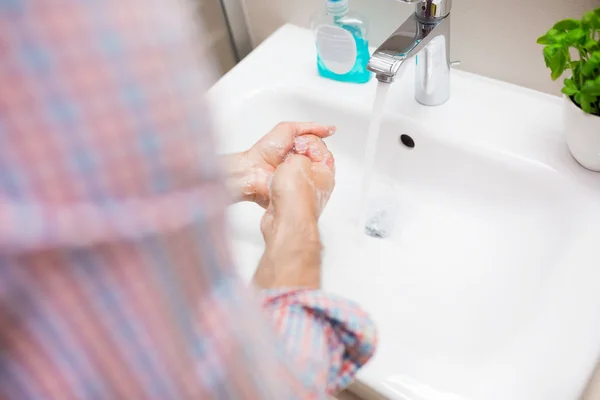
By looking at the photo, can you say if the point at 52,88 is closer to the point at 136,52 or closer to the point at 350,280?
the point at 136,52

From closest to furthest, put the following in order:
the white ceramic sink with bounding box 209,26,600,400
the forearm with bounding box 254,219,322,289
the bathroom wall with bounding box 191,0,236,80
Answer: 1. the forearm with bounding box 254,219,322,289
2. the white ceramic sink with bounding box 209,26,600,400
3. the bathroom wall with bounding box 191,0,236,80

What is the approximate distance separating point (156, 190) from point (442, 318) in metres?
0.49

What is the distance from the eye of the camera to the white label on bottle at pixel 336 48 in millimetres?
730

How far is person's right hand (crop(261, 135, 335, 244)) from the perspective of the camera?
480mm

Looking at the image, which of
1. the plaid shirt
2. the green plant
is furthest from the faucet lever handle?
the plaid shirt

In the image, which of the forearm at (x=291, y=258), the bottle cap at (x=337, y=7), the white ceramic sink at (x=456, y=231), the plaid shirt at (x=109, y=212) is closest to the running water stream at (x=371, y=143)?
the white ceramic sink at (x=456, y=231)

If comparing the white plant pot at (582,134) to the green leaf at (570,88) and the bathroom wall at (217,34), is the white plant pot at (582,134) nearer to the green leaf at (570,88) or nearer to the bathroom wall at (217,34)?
the green leaf at (570,88)

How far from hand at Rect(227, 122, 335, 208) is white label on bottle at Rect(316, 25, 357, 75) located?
0.41 ft

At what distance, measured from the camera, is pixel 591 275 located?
1.72ft

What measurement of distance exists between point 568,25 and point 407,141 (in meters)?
0.25

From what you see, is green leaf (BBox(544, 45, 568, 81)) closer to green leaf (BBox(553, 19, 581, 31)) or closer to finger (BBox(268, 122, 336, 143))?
green leaf (BBox(553, 19, 581, 31))

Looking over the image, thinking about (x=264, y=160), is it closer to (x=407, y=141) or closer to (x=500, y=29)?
(x=407, y=141)

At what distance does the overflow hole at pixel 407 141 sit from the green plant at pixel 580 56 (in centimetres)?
21

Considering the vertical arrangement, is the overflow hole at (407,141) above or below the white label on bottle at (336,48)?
below
